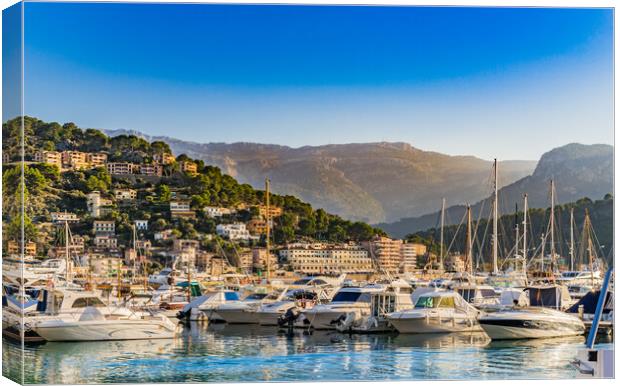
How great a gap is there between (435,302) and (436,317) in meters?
0.58

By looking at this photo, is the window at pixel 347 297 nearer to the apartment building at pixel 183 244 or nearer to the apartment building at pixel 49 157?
the apartment building at pixel 49 157

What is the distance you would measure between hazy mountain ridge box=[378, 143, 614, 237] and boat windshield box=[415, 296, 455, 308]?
2.46m

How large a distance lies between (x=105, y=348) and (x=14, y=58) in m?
6.98

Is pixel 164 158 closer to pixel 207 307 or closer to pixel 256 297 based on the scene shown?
Answer: pixel 256 297

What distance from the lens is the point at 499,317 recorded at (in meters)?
21.4

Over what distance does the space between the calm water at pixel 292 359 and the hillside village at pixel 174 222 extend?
604 centimetres

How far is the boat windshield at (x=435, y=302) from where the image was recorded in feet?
77.5

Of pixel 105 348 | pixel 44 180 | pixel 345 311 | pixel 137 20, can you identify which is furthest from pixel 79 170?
pixel 137 20

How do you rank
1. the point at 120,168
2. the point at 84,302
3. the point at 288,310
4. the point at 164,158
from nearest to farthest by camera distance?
1. the point at 84,302
2. the point at 288,310
3. the point at 164,158
4. the point at 120,168

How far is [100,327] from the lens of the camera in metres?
20.6

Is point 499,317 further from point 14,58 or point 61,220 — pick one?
point 61,220

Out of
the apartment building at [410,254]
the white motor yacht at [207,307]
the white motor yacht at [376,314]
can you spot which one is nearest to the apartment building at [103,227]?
the apartment building at [410,254]

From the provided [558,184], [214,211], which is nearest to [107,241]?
[214,211]

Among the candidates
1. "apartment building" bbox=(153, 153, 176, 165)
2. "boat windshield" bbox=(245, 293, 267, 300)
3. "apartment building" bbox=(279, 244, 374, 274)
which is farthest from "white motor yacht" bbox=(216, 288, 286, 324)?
"apartment building" bbox=(279, 244, 374, 274)
